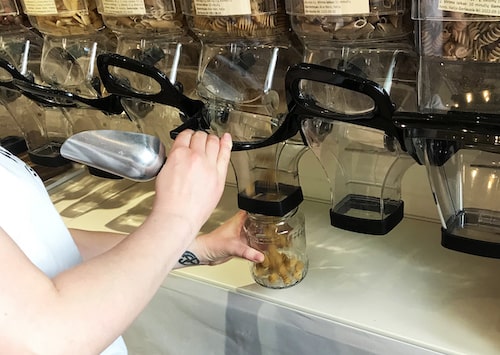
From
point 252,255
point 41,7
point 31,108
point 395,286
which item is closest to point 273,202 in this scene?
point 252,255

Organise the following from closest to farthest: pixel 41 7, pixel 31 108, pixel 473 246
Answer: pixel 473 246 < pixel 41 7 < pixel 31 108

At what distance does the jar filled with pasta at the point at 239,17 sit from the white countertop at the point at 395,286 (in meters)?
0.34

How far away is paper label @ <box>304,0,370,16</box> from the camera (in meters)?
0.64

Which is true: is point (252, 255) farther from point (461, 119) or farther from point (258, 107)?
point (461, 119)

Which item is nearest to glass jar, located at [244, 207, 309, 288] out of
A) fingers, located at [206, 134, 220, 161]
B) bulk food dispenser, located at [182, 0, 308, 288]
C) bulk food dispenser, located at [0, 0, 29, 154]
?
bulk food dispenser, located at [182, 0, 308, 288]

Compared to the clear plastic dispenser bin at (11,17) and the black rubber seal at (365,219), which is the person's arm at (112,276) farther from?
the clear plastic dispenser bin at (11,17)

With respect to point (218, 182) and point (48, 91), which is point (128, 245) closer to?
point (218, 182)

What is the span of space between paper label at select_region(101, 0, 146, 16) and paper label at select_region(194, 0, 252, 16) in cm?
9

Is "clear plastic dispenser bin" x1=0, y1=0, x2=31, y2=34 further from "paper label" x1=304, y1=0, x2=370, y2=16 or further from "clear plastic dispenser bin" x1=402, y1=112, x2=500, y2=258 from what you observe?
"clear plastic dispenser bin" x1=402, y1=112, x2=500, y2=258

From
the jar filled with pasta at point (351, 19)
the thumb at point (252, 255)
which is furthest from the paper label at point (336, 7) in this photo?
the thumb at point (252, 255)

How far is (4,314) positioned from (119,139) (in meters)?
0.26

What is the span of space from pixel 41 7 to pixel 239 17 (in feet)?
1.08

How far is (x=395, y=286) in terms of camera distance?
0.85 metres

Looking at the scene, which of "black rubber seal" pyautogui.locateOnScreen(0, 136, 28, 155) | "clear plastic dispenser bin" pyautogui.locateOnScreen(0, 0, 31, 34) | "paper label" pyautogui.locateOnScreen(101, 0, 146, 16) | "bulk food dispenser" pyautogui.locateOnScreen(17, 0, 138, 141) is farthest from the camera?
"black rubber seal" pyautogui.locateOnScreen(0, 136, 28, 155)
